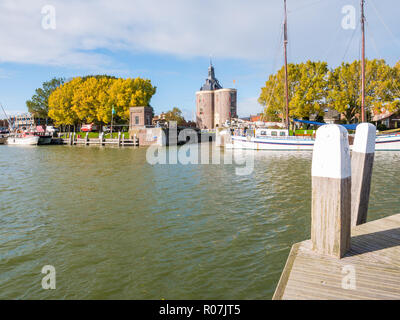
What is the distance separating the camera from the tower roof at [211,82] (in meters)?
108

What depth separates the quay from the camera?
11.7ft

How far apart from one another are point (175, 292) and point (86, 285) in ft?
6.34

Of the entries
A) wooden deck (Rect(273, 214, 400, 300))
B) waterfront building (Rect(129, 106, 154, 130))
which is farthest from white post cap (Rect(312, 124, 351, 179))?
waterfront building (Rect(129, 106, 154, 130))

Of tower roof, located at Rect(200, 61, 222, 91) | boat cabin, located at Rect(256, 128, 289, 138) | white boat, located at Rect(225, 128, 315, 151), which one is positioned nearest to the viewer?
white boat, located at Rect(225, 128, 315, 151)

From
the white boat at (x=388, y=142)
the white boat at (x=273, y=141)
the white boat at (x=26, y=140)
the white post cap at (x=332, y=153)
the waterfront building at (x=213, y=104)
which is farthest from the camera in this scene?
the waterfront building at (x=213, y=104)

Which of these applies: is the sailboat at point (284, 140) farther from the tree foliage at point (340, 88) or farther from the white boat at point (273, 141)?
the tree foliage at point (340, 88)

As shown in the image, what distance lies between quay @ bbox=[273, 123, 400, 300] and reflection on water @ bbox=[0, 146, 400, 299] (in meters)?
1.62

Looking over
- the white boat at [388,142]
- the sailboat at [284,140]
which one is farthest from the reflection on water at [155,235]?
the white boat at [388,142]

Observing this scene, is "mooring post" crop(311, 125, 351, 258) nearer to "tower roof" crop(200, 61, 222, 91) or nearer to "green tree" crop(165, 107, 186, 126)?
"green tree" crop(165, 107, 186, 126)

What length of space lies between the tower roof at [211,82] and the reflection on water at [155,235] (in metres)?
96.7

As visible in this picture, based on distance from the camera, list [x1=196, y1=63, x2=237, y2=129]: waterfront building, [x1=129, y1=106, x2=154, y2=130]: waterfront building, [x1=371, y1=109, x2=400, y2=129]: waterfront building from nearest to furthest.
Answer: [x1=371, y1=109, x2=400, y2=129]: waterfront building → [x1=129, y1=106, x2=154, y2=130]: waterfront building → [x1=196, y1=63, x2=237, y2=129]: waterfront building

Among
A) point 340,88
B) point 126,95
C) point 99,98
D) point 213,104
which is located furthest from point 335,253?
point 213,104

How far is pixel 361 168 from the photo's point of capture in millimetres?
6055

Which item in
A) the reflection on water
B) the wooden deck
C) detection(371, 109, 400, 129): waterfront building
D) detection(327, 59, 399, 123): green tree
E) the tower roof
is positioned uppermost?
the tower roof
